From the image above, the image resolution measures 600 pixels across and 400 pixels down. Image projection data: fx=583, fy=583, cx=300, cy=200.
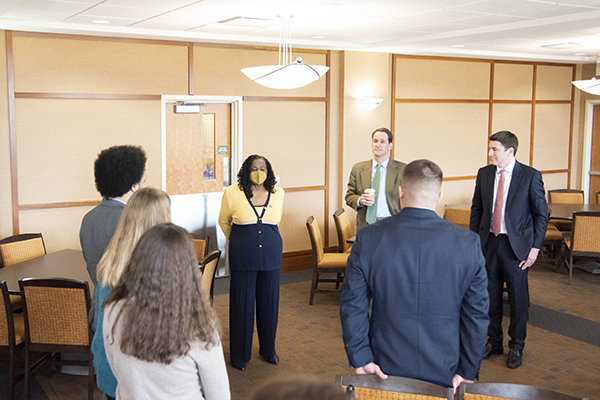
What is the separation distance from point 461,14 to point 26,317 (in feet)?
14.3

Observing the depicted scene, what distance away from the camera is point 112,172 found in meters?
2.93

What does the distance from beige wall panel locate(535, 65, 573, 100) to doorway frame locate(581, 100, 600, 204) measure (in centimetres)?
42

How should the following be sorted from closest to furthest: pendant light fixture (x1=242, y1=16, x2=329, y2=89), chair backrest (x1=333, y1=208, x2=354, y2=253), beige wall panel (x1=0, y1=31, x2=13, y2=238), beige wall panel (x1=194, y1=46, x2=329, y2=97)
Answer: pendant light fixture (x1=242, y1=16, x2=329, y2=89), beige wall panel (x1=0, y1=31, x2=13, y2=238), chair backrest (x1=333, y1=208, x2=354, y2=253), beige wall panel (x1=194, y1=46, x2=329, y2=97)

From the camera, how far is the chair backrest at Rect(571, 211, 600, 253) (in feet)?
22.6

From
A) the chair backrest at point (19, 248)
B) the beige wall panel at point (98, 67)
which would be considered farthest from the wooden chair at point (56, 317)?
the beige wall panel at point (98, 67)

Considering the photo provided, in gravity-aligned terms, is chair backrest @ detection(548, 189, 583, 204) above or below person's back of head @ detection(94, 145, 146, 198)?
below

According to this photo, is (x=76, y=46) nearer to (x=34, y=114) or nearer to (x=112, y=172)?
(x=34, y=114)

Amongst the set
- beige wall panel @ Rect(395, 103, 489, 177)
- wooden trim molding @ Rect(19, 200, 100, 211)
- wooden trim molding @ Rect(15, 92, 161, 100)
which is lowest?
wooden trim molding @ Rect(19, 200, 100, 211)

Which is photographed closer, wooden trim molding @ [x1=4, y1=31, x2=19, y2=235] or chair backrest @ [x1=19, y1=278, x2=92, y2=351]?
chair backrest @ [x1=19, y1=278, x2=92, y2=351]

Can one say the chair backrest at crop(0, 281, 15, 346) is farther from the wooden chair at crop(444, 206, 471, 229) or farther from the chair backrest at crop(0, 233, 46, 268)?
the wooden chair at crop(444, 206, 471, 229)

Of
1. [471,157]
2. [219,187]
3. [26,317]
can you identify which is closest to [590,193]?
[471,157]

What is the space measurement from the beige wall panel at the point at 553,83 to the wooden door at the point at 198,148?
556cm

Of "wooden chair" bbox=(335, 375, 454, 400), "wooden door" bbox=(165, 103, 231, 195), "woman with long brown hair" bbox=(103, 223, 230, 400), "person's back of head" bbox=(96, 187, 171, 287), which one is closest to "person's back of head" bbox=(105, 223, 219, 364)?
"woman with long brown hair" bbox=(103, 223, 230, 400)

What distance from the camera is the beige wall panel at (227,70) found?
22.5ft
